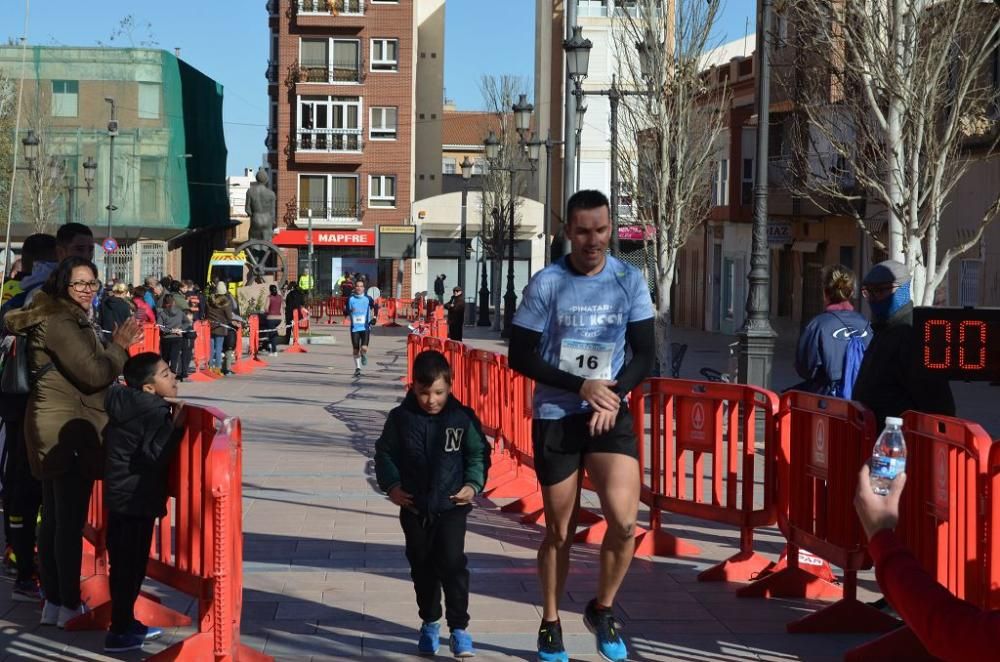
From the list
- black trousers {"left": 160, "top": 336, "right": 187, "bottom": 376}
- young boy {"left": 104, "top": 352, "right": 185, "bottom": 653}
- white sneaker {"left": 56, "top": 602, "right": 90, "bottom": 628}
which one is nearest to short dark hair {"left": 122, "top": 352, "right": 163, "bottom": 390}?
young boy {"left": 104, "top": 352, "right": 185, "bottom": 653}

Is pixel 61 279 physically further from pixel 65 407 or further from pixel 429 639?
pixel 429 639

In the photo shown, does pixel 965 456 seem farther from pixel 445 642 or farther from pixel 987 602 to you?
pixel 445 642

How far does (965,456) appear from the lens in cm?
582

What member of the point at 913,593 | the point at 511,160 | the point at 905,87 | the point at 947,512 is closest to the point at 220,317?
the point at 905,87

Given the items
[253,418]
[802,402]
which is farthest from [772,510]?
[253,418]

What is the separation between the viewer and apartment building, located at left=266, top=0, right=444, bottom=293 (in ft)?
245

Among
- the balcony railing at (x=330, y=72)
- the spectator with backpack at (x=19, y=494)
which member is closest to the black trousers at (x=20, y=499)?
the spectator with backpack at (x=19, y=494)

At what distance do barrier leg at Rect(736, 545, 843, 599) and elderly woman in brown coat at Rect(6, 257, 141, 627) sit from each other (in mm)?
3277

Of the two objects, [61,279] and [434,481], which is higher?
[61,279]

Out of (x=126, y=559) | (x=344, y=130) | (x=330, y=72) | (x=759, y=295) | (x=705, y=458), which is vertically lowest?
(x=126, y=559)

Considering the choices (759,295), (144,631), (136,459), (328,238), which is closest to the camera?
(136,459)

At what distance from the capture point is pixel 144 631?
6.89 m

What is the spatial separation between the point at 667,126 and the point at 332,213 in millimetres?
43257

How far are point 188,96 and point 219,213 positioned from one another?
26.9 feet
